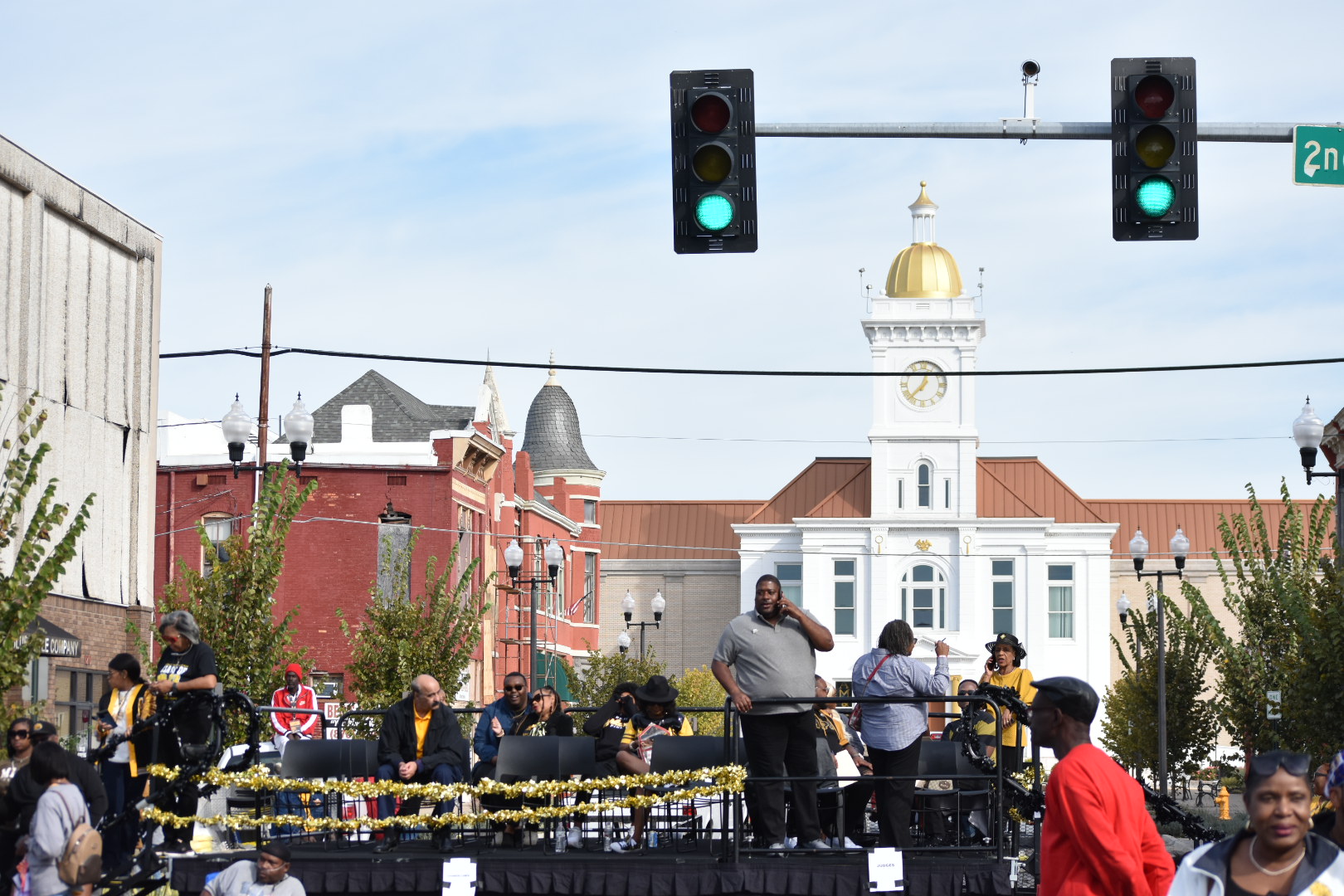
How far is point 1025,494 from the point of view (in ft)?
257

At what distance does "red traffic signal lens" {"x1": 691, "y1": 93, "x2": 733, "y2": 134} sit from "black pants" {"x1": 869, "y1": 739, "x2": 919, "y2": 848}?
13.3 ft

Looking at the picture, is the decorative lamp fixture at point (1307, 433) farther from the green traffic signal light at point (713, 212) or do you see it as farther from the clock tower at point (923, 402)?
the clock tower at point (923, 402)

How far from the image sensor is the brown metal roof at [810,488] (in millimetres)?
79000

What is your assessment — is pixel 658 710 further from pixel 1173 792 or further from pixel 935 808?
pixel 1173 792

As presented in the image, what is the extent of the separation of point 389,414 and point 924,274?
30.5 meters

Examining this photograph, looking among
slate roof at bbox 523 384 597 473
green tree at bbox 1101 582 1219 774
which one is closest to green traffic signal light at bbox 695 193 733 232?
green tree at bbox 1101 582 1219 774

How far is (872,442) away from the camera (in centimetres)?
7606

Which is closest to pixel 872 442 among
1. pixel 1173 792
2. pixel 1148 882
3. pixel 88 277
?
pixel 1173 792

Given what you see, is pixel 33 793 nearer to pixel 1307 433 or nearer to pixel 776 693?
pixel 776 693

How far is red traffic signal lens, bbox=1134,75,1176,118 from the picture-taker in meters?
10.3

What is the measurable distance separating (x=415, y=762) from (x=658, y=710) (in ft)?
7.44

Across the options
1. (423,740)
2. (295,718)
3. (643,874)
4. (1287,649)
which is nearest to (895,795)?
(643,874)

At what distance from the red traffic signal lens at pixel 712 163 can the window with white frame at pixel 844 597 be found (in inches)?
2612

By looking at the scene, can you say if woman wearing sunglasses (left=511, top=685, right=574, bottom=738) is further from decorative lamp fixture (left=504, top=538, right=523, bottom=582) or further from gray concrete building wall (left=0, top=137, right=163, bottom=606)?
decorative lamp fixture (left=504, top=538, right=523, bottom=582)
